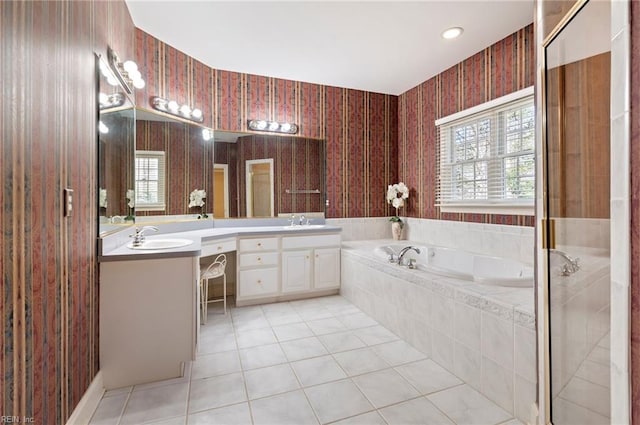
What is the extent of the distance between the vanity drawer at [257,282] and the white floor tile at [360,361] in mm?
1343

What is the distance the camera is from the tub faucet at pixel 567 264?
3.76 feet

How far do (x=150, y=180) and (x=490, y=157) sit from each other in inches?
133

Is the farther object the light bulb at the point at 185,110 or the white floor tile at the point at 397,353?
the light bulb at the point at 185,110

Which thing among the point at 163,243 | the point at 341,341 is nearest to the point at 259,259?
the point at 163,243

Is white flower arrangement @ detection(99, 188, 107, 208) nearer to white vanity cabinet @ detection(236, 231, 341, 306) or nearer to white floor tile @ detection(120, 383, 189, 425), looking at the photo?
white floor tile @ detection(120, 383, 189, 425)

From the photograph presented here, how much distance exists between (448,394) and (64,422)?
76.6 inches

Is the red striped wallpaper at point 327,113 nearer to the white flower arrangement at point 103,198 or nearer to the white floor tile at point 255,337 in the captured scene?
the white flower arrangement at point 103,198

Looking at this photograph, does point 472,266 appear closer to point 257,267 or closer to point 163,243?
point 257,267

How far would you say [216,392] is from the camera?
183cm

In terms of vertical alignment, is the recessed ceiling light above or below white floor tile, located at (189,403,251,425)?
above

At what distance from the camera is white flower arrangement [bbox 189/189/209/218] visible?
3.41 meters

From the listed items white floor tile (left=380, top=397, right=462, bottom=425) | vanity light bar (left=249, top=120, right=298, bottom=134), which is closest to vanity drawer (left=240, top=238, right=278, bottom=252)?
vanity light bar (left=249, top=120, right=298, bottom=134)

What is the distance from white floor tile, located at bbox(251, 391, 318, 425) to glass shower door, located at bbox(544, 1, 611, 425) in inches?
44.2

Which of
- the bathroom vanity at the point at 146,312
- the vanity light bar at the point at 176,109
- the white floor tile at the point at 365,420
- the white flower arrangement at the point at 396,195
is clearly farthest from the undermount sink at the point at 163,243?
the white flower arrangement at the point at 396,195
